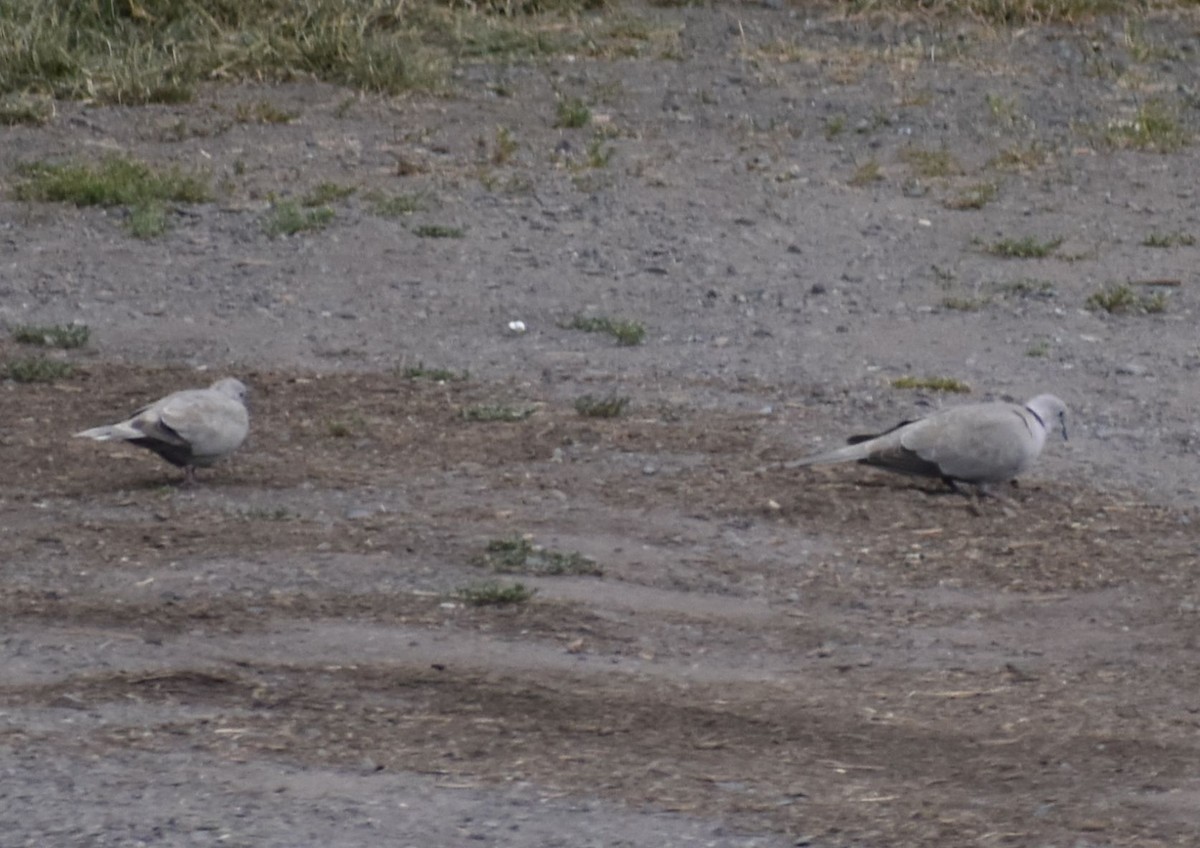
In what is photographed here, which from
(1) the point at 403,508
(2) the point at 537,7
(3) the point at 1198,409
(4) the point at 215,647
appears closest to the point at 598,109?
(2) the point at 537,7

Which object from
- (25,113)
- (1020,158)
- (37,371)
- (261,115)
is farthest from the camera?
(261,115)

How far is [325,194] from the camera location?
12.0m

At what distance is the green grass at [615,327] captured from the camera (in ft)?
32.1

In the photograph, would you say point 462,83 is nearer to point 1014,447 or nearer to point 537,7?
point 537,7

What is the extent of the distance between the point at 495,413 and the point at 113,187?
168 inches

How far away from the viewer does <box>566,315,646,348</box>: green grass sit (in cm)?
979

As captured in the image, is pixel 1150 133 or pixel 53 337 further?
pixel 1150 133

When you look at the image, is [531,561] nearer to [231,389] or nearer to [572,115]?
[231,389]

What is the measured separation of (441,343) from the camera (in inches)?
385

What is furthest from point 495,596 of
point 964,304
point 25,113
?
point 25,113

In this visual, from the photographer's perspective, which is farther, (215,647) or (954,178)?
(954,178)

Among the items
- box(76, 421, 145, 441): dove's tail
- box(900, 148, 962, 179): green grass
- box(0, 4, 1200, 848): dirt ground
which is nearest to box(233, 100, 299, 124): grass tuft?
box(0, 4, 1200, 848): dirt ground

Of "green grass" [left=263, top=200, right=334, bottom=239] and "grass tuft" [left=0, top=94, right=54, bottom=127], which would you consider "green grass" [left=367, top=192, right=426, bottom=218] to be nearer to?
"green grass" [left=263, top=200, right=334, bottom=239]

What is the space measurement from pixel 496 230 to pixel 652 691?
6.19 meters
